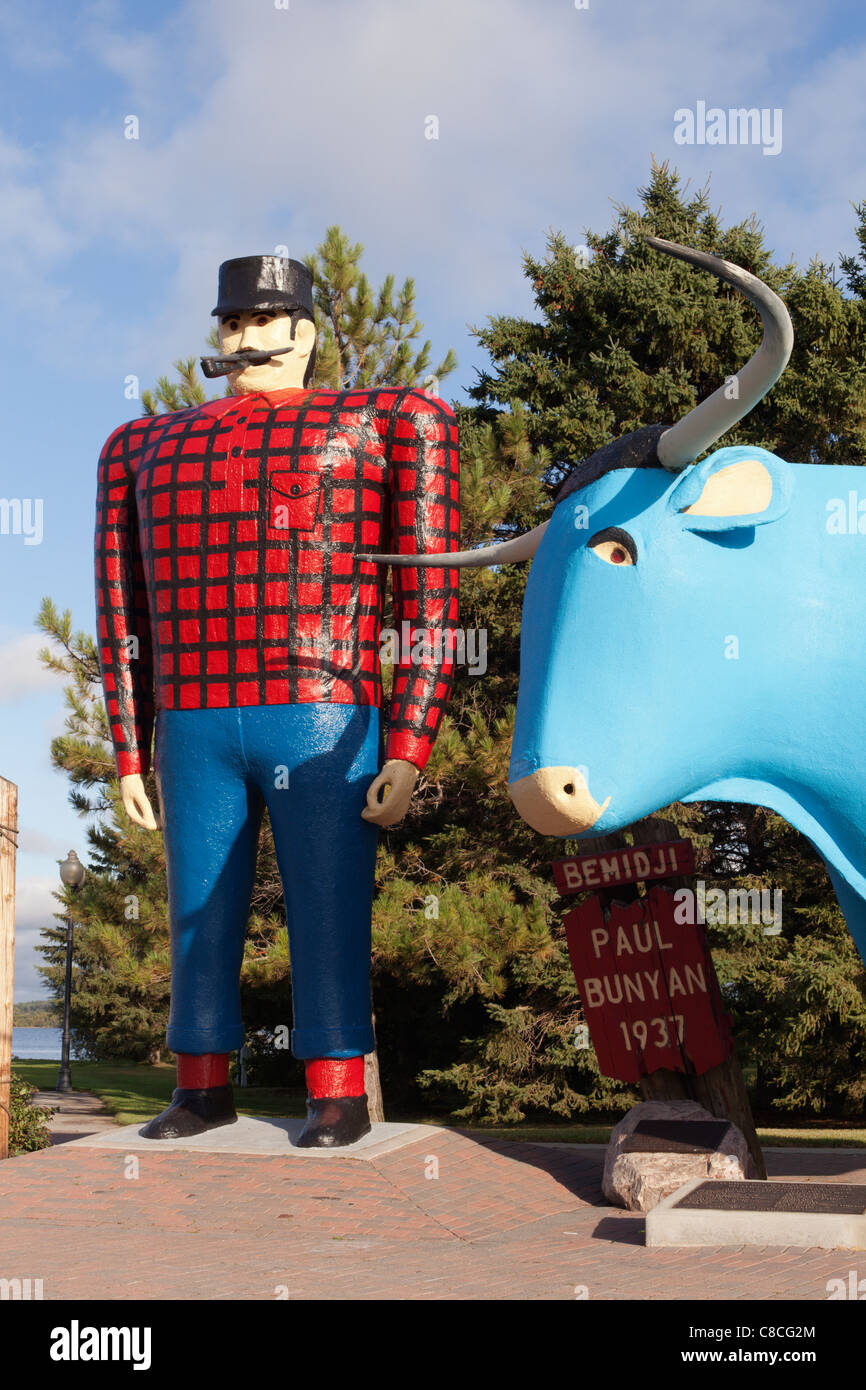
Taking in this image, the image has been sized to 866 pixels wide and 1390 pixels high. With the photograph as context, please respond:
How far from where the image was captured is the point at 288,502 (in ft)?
19.5

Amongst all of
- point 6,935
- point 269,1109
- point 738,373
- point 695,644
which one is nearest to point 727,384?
point 738,373

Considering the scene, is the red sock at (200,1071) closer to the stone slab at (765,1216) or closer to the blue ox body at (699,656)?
the stone slab at (765,1216)

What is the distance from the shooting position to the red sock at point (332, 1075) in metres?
5.75

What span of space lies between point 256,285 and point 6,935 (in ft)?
12.2

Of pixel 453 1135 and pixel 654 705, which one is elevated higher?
pixel 654 705

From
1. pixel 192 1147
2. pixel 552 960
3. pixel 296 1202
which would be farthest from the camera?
pixel 552 960

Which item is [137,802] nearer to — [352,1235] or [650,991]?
[352,1235]

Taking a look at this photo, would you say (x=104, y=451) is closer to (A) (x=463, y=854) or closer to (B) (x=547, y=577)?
(B) (x=547, y=577)

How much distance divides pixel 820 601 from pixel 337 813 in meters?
2.47

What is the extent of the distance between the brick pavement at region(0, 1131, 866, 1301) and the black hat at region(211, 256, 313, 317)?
12.8 ft

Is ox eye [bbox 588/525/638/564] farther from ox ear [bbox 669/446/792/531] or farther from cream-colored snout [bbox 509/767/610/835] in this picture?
cream-colored snout [bbox 509/767/610/835]

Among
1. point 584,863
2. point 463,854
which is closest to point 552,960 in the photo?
point 463,854

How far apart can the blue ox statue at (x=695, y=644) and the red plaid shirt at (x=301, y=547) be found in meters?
1.70

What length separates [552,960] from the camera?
35.1ft
